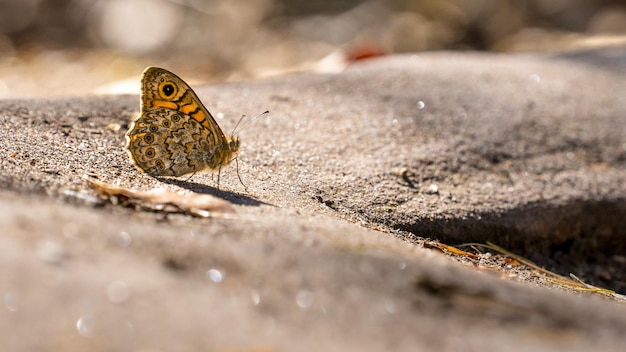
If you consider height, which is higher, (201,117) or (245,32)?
(245,32)

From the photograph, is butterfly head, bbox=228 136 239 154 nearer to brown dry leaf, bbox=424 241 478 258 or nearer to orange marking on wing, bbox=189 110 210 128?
orange marking on wing, bbox=189 110 210 128

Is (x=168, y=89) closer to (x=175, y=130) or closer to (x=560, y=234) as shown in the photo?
(x=175, y=130)

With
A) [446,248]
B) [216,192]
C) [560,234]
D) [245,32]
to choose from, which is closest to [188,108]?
[216,192]

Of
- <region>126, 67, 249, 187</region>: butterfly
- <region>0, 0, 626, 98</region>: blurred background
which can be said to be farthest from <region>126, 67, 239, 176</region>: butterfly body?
<region>0, 0, 626, 98</region>: blurred background

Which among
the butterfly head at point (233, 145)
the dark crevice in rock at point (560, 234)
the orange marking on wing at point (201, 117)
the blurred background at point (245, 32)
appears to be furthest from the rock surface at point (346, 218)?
the blurred background at point (245, 32)

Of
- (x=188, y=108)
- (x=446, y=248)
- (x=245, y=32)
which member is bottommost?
(x=446, y=248)

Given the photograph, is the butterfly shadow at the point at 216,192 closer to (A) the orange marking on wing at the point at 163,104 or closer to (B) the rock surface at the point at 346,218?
(B) the rock surface at the point at 346,218
